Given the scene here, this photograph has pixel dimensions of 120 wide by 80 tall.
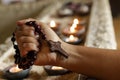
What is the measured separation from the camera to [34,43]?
0.80 m

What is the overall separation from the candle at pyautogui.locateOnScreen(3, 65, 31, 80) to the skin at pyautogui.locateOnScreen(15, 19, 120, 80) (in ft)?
0.41

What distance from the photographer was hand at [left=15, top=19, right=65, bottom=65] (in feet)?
2.60

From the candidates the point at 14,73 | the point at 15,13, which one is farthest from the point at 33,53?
the point at 15,13

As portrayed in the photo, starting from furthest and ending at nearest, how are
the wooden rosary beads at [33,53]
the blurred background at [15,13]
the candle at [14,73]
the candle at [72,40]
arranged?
the blurred background at [15,13]
the candle at [72,40]
the candle at [14,73]
the wooden rosary beads at [33,53]

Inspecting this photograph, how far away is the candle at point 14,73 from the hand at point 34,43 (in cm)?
12

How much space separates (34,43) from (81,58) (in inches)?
7.0

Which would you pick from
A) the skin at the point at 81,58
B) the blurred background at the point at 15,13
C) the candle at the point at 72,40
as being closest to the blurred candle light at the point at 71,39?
the candle at the point at 72,40

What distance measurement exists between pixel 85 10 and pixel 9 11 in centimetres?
77

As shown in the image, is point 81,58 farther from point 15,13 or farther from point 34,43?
point 15,13

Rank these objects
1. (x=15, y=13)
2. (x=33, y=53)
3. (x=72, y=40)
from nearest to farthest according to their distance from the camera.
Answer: (x=33, y=53), (x=72, y=40), (x=15, y=13)

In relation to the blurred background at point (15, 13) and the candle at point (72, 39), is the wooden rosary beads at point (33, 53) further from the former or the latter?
the blurred background at point (15, 13)

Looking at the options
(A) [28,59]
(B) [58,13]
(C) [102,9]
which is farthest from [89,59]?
(B) [58,13]

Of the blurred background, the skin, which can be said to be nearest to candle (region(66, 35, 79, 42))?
the skin

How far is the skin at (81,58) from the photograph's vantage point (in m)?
0.83
